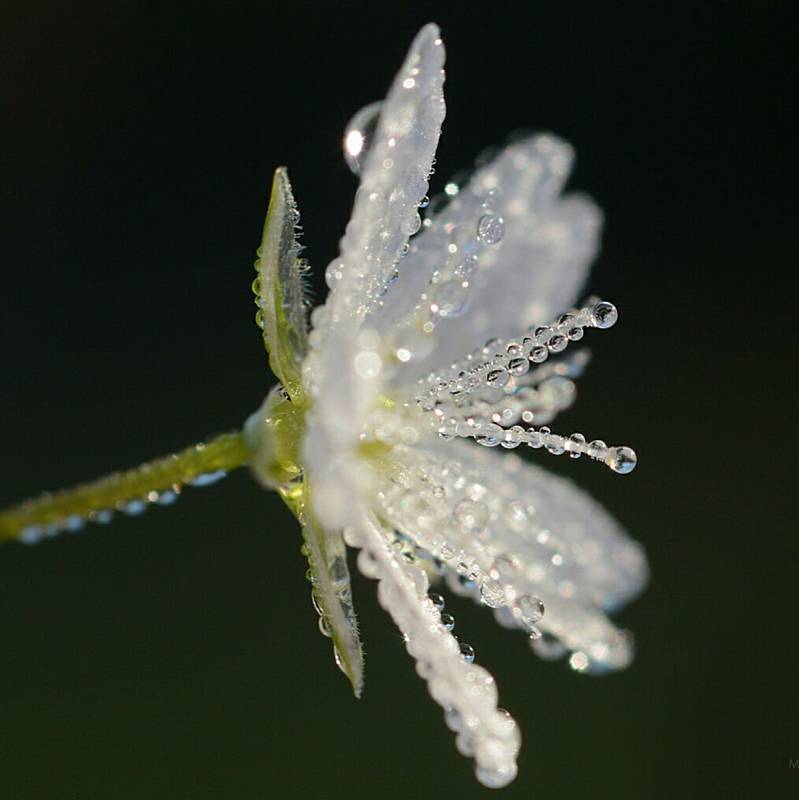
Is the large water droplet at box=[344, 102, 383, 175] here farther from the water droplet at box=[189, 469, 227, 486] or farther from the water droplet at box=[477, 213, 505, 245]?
the water droplet at box=[189, 469, 227, 486]

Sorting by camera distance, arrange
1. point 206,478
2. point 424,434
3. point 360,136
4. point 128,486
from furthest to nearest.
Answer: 1. point 424,434
2. point 360,136
3. point 206,478
4. point 128,486

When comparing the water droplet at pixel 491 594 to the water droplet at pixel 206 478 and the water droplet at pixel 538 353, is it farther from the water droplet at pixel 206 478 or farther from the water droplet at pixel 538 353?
the water droplet at pixel 206 478

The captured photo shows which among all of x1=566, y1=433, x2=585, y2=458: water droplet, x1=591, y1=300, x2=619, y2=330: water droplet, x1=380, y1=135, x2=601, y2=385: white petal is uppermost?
x1=380, y1=135, x2=601, y2=385: white petal

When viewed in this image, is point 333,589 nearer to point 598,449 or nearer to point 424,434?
point 424,434

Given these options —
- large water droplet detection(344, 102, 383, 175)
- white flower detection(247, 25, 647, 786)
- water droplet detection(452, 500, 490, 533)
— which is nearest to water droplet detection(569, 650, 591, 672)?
white flower detection(247, 25, 647, 786)

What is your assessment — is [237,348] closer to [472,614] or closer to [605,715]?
[472,614]

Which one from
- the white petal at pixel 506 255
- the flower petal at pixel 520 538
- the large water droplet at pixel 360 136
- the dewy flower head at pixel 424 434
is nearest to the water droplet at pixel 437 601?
the dewy flower head at pixel 424 434

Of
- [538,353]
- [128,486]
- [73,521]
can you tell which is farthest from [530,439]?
[73,521]
